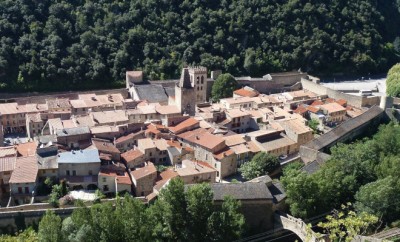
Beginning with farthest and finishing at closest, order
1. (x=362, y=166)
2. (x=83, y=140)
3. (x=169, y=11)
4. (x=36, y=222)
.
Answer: (x=169, y=11)
(x=83, y=140)
(x=362, y=166)
(x=36, y=222)

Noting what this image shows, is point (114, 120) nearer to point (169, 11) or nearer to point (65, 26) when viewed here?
point (65, 26)

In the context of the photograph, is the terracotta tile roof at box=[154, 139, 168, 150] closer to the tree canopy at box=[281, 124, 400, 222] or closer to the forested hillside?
the tree canopy at box=[281, 124, 400, 222]

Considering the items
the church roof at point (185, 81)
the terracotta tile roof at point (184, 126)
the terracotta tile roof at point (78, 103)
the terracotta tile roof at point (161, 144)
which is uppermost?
the church roof at point (185, 81)

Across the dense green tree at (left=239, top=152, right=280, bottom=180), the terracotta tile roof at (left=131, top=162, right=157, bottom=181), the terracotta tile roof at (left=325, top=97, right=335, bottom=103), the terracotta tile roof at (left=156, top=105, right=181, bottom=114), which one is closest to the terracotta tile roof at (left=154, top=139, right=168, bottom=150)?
the terracotta tile roof at (left=131, top=162, right=157, bottom=181)

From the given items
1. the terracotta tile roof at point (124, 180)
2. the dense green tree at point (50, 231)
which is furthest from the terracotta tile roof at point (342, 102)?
the dense green tree at point (50, 231)

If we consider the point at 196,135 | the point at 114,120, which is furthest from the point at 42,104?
the point at 196,135

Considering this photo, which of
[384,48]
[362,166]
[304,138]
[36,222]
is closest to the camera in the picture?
[36,222]

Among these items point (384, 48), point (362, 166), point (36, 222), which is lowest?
point (36, 222)

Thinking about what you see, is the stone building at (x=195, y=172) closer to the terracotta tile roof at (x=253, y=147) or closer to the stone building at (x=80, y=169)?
the terracotta tile roof at (x=253, y=147)
